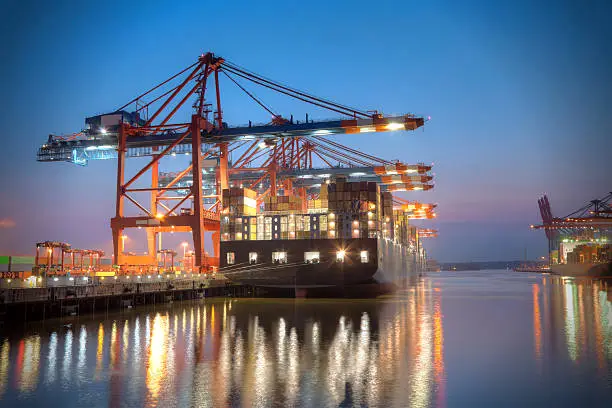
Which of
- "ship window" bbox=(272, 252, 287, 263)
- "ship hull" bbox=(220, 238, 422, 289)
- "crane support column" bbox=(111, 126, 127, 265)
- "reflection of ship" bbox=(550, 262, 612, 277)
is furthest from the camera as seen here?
"reflection of ship" bbox=(550, 262, 612, 277)

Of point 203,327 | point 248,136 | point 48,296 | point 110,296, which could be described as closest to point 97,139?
point 248,136

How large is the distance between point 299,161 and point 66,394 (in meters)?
70.7

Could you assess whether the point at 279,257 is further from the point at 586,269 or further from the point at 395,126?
the point at 586,269

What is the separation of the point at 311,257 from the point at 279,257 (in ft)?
9.09

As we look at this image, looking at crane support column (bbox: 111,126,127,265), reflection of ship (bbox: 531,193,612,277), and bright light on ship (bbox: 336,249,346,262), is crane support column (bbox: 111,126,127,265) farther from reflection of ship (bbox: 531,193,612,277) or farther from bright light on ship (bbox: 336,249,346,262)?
reflection of ship (bbox: 531,193,612,277)

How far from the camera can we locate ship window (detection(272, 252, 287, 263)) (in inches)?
1746

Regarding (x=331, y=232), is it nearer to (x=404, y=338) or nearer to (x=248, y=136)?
(x=248, y=136)

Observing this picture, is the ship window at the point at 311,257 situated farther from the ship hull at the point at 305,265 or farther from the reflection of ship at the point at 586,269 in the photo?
the reflection of ship at the point at 586,269

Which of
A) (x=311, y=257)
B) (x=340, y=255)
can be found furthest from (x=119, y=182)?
(x=340, y=255)

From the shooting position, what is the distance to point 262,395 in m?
11.7

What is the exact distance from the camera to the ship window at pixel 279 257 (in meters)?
44.3

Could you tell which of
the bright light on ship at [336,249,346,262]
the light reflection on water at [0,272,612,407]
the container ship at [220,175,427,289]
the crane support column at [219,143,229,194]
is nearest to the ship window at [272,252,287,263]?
the container ship at [220,175,427,289]

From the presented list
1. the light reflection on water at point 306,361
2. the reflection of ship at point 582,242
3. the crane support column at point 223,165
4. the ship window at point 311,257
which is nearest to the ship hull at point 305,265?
the ship window at point 311,257

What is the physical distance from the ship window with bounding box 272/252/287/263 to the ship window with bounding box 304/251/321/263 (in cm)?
179
